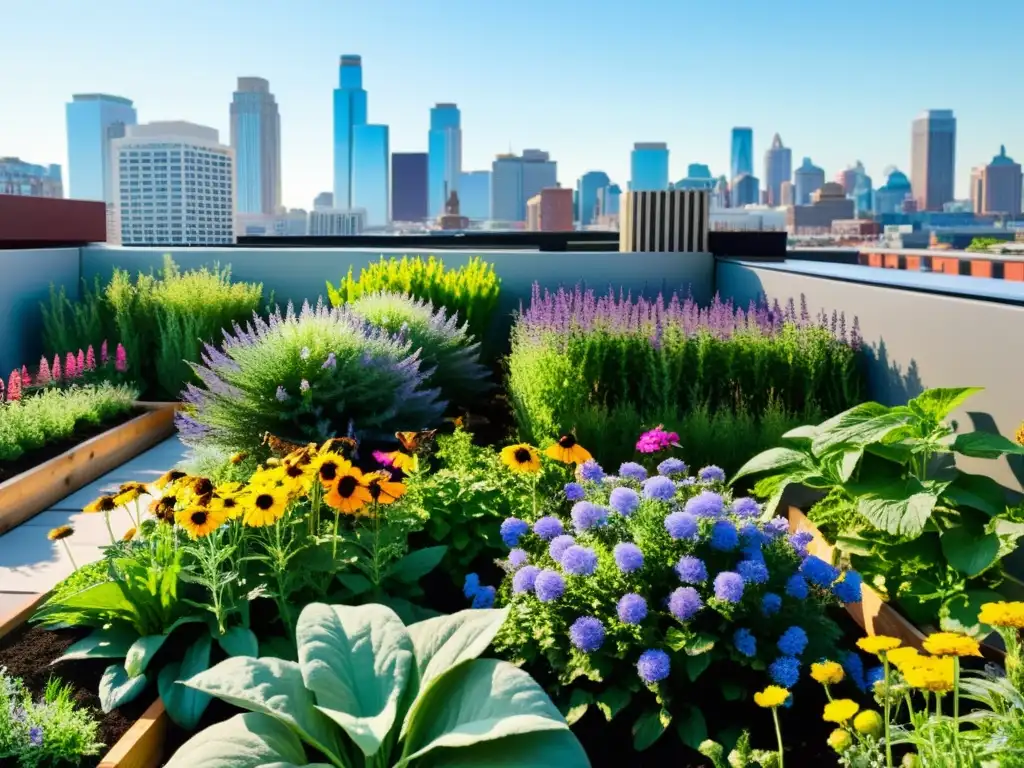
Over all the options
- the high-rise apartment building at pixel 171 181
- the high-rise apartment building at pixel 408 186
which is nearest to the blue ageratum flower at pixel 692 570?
the high-rise apartment building at pixel 171 181

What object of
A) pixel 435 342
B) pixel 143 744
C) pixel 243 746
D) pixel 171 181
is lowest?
pixel 143 744

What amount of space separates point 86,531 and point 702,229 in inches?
234

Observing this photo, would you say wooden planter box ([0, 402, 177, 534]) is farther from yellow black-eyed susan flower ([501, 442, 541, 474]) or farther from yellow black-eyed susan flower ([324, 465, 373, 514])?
yellow black-eyed susan flower ([501, 442, 541, 474])

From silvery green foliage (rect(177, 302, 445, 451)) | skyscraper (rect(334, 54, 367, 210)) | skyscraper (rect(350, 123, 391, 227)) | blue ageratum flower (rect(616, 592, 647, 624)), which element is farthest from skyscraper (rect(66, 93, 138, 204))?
blue ageratum flower (rect(616, 592, 647, 624))

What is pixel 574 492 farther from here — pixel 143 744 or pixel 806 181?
pixel 806 181

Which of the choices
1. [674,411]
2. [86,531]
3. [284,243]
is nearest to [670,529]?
[674,411]

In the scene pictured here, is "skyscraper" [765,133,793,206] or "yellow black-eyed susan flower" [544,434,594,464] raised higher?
"skyscraper" [765,133,793,206]

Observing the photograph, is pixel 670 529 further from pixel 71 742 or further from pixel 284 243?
pixel 284 243

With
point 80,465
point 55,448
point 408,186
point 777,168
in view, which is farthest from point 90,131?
point 80,465

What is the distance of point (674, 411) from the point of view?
441cm

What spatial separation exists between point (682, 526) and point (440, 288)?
4.57 m

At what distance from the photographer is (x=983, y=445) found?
111 inches

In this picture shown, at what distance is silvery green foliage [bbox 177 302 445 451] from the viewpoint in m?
4.46

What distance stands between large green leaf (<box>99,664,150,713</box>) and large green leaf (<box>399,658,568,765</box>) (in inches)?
30.4
